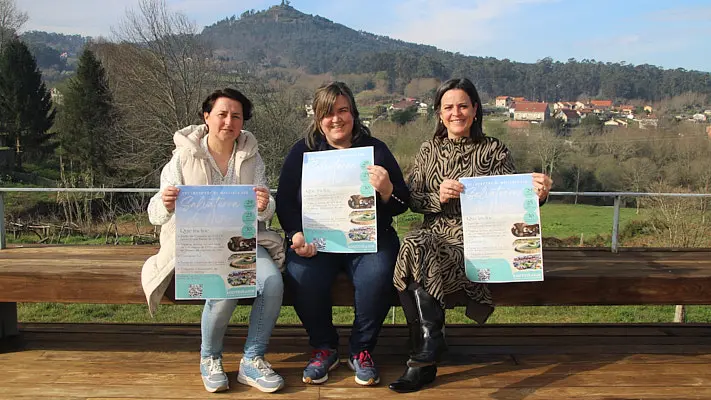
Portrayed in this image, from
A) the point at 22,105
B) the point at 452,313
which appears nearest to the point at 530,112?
Result: the point at 452,313

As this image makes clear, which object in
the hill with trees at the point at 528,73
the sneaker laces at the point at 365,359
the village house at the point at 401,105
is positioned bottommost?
the sneaker laces at the point at 365,359

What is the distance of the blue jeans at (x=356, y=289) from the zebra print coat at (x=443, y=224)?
0.11 metres

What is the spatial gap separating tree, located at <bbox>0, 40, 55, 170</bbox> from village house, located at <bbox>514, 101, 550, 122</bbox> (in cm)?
3325

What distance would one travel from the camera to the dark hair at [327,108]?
289 cm

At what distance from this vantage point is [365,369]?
2.77 metres

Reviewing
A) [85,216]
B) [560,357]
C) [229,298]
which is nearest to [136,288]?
[229,298]

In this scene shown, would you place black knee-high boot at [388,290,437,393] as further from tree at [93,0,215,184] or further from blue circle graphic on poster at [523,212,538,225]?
tree at [93,0,215,184]

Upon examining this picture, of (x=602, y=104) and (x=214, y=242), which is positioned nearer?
(x=214, y=242)

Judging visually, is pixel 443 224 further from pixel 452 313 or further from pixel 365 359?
pixel 452 313

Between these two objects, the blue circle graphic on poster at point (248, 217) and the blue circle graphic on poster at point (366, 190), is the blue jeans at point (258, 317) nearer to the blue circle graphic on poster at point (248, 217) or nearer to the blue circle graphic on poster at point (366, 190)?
the blue circle graphic on poster at point (248, 217)

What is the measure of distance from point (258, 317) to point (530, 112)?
35763 millimetres

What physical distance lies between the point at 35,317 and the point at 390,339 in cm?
767

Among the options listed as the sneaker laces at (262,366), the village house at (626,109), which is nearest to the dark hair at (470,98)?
the sneaker laces at (262,366)

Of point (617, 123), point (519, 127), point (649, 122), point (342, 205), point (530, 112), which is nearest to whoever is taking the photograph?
point (342, 205)
